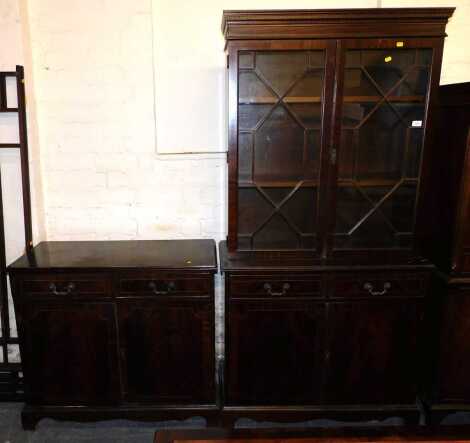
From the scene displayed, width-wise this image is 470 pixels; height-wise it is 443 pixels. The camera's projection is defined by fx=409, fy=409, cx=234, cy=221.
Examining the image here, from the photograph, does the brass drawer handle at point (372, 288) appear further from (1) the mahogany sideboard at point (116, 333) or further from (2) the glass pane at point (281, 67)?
(2) the glass pane at point (281, 67)

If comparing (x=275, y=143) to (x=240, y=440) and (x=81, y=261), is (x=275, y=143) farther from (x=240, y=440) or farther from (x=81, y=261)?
(x=240, y=440)

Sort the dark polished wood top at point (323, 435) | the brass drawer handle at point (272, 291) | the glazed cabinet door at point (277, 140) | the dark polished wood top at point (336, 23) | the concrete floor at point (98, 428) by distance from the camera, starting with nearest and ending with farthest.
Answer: the dark polished wood top at point (323, 435) → the dark polished wood top at point (336, 23) → the glazed cabinet door at point (277, 140) → the brass drawer handle at point (272, 291) → the concrete floor at point (98, 428)

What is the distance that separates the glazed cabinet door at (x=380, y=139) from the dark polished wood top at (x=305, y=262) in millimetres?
66

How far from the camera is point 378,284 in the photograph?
2.08 m

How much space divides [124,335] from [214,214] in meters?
0.87

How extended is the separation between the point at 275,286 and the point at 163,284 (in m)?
0.56

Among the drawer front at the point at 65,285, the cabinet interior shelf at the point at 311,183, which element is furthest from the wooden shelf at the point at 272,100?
the drawer front at the point at 65,285

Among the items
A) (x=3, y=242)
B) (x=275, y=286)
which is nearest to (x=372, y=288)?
(x=275, y=286)

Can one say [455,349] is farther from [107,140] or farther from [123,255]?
[107,140]

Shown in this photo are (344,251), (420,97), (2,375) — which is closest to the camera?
(420,97)

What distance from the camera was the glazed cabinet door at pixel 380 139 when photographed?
1964 mm

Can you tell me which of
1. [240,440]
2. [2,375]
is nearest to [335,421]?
[240,440]

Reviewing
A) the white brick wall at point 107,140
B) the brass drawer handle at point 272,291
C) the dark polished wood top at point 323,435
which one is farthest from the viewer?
the white brick wall at point 107,140

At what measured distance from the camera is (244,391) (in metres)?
2.18
